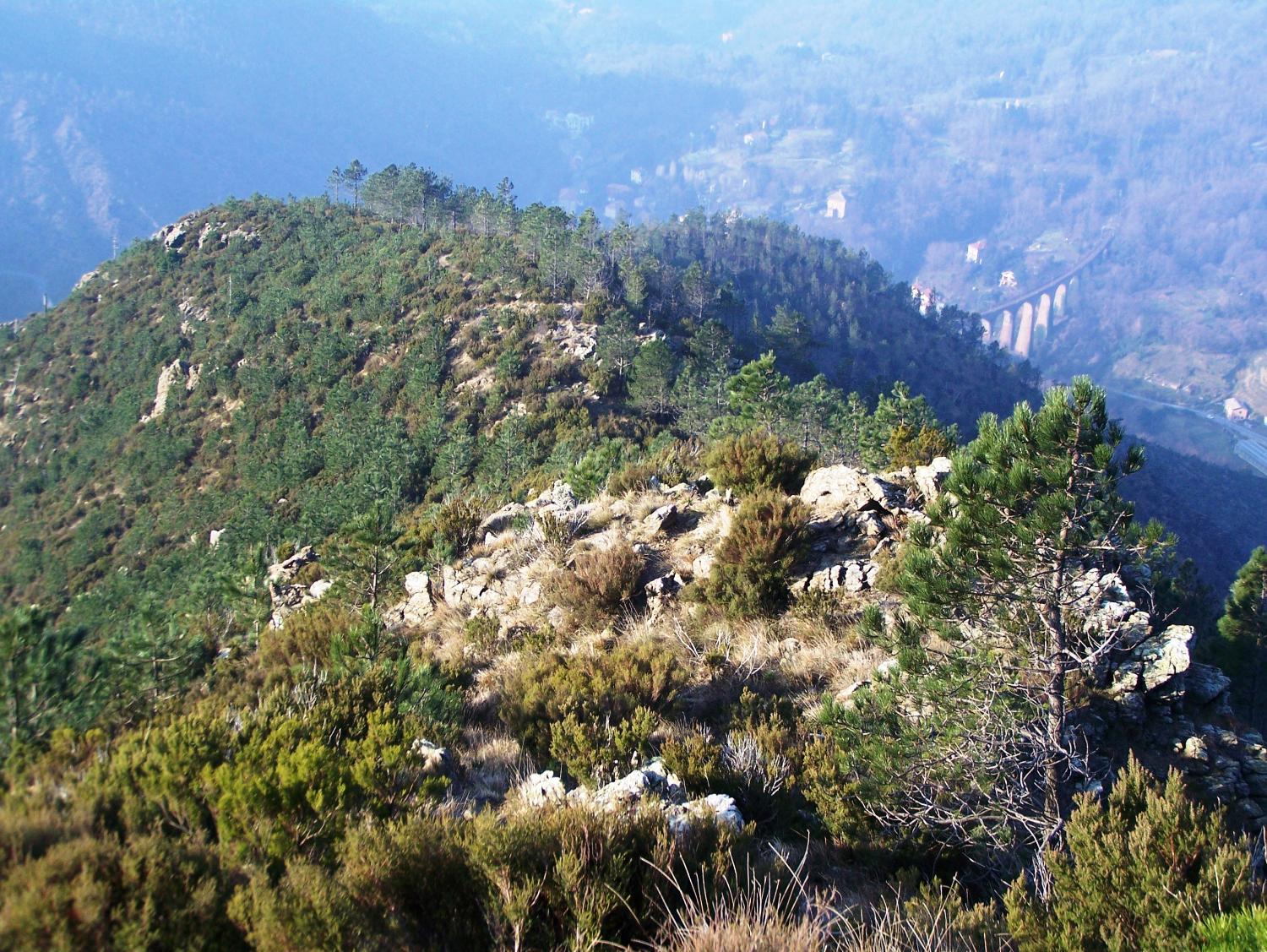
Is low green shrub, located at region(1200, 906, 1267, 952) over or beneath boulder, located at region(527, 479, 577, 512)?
beneath

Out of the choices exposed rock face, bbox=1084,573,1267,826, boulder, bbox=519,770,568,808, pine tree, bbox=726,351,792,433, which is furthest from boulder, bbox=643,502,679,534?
pine tree, bbox=726,351,792,433

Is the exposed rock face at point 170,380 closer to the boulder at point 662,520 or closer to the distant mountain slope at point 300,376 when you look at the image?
the distant mountain slope at point 300,376

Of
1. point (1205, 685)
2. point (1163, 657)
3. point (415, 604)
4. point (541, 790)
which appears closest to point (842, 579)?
point (1163, 657)

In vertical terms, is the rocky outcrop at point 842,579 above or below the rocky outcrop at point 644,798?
above

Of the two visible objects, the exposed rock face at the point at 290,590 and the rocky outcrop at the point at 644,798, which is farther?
the exposed rock face at the point at 290,590

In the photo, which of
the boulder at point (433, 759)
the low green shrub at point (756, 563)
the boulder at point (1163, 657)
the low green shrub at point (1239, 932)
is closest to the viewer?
the low green shrub at point (1239, 932)

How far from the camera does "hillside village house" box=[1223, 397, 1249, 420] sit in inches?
5906

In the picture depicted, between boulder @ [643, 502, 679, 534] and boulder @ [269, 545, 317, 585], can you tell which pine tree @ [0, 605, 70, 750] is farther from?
boulder @ [269, 545, 317, 585]

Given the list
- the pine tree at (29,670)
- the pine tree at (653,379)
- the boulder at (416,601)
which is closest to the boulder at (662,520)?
the boulder at (416,601)

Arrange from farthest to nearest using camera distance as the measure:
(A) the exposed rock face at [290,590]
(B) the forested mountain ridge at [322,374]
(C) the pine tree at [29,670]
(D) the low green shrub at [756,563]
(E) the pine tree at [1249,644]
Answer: (B) the forested mountain ridge at [322,374]
(E) the pine tree at [1249,644]
(A) the exposed rock face at [290,590]
(D) the low green shrub at [756,563]
(C) the pine tree at [29,670]

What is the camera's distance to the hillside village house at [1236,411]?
150000 mm

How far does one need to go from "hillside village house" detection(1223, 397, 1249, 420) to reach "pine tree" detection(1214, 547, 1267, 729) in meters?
169

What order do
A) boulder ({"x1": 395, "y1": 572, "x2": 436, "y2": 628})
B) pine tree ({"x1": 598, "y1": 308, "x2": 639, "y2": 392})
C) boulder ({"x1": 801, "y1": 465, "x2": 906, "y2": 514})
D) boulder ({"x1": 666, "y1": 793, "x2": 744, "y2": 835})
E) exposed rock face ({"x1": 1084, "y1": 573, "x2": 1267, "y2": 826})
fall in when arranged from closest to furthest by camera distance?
boulder ({"x1": 666, "y1": 793, "x2": 744, "y2": 835}), exposed rock face ({"x1": 1084, "y1": 573, "x2": 1267, "y2": 826}), boulder ({"x1": 801, "y1": 465, "x2": 906, "y2": 514}), boulder ({"x1": 395, "y1": 572, "x2": 436, "y2": 628}), pine tree ({"x1": 598, "y1": 308, "x2": 639, "y2": 392})

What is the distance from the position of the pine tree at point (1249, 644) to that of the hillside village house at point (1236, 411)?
16935cm
